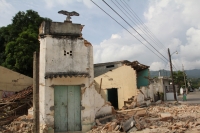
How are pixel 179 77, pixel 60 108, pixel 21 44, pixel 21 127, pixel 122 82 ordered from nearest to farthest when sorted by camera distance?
pixel 21 127
pixel 60 108
pixel 122 82
pixel 21 44
pixel 179 77

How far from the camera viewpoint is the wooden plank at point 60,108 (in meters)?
9.38

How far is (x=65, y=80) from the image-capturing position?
964cm

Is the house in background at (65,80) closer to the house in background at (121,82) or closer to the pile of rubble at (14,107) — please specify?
the pile of rubble at (14,107)

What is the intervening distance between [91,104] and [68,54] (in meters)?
2.91

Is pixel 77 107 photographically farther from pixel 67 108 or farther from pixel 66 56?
pixel 66 56

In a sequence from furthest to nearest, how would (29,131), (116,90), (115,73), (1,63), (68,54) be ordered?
(1,63) < (116,90) < (115,73) < (68,54) < (29,131)

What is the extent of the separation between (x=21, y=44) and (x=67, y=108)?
14.9 meters

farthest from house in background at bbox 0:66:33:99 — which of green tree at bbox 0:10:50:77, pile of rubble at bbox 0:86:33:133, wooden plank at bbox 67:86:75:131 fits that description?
wooden plank at bbox 67:86:75:131

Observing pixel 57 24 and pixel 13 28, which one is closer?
pixel 57 24

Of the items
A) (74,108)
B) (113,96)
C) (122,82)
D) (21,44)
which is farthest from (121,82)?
(21,44)

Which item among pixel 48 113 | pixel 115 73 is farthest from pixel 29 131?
pixel 115 73

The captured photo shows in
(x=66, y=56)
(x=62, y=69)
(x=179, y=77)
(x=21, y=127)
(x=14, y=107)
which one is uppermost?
(x=179, y=77)

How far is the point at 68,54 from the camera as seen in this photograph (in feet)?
32.2

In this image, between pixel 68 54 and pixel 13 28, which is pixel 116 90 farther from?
pixel 13 28
